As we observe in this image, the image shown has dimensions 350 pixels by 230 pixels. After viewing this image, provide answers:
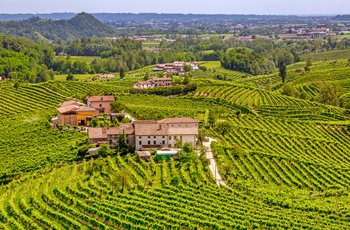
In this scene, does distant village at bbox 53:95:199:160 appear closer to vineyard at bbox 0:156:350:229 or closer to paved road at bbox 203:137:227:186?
paved road at bbox 203:137:227:186

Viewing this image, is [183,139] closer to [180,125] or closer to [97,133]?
[180,125]

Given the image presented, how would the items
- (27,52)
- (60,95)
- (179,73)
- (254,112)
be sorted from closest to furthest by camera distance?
(254,112)
(60,95)
(179,73)
(27,52)

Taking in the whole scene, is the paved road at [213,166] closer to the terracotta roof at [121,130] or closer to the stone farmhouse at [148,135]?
the stone farmhouse at [148,135]

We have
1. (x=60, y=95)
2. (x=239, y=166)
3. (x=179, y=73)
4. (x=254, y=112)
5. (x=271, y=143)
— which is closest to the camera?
(x=239, y=166)

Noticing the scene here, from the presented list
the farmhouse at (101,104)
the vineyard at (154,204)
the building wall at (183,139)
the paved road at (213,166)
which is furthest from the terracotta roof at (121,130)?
the farmhouse at (101,104)

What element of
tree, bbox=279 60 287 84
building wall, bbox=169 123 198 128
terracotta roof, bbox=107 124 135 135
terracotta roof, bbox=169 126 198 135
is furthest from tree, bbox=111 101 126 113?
tree, bbox=279 60 287 84

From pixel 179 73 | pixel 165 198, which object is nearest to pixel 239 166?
pixel 165 198

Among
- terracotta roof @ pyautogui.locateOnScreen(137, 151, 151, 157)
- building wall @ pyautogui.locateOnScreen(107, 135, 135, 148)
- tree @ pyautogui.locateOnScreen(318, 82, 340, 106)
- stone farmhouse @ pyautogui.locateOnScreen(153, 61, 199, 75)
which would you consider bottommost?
stone farmhouse @ pyautogui.locateOnScreen(153, 61, 199, 75)

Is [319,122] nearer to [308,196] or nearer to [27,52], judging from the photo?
[308,196]

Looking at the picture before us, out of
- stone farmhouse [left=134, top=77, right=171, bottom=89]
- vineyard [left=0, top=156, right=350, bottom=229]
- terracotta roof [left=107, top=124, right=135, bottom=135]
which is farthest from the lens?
stone farmhouse [left=134, top=77, right=171, bottom=89]
